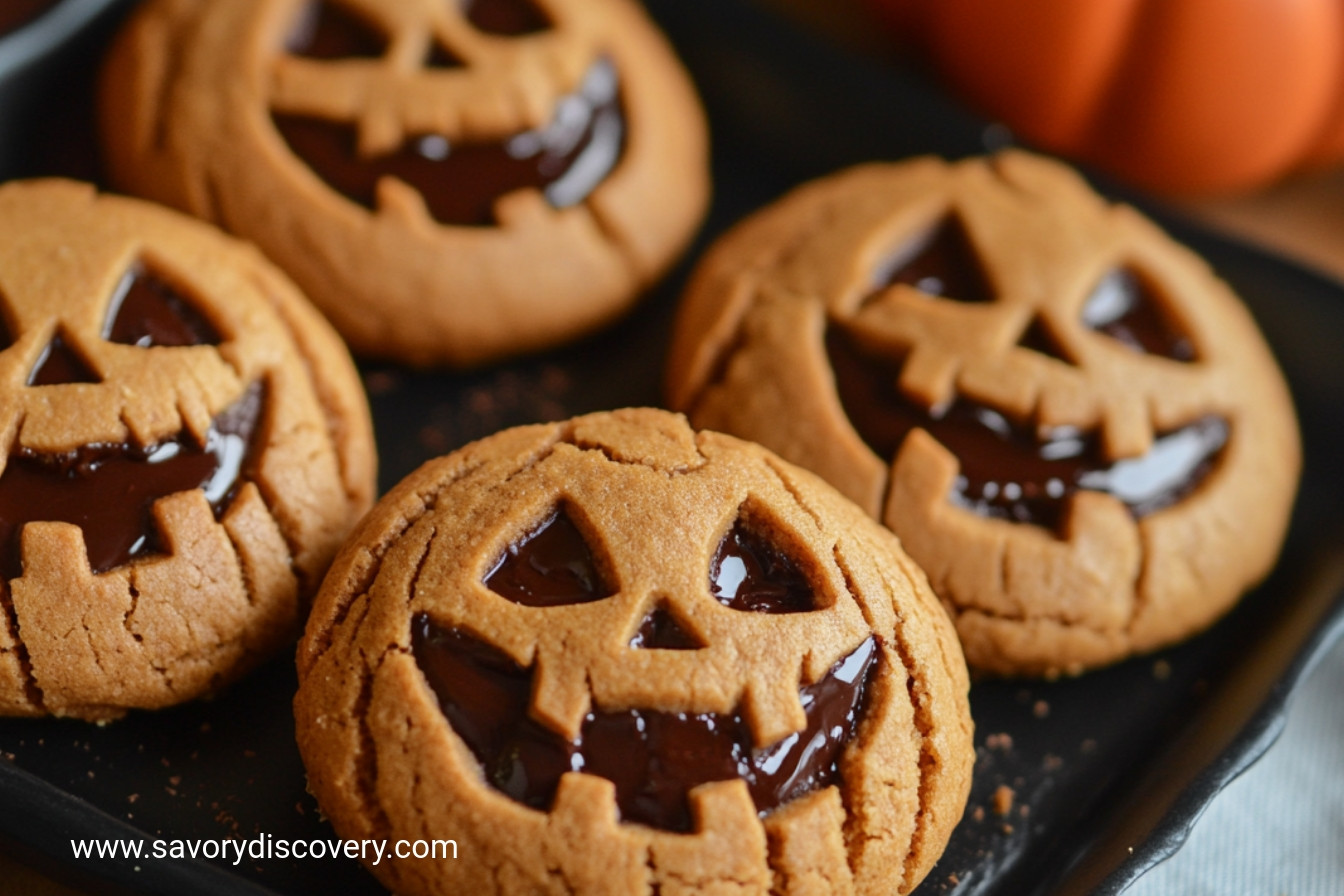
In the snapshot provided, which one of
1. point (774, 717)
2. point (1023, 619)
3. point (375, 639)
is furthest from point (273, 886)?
point (1023, 619)

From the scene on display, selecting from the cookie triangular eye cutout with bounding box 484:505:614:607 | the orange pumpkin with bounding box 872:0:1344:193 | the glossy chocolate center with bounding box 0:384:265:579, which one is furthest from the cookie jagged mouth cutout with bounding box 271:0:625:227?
the orange pumpkin with bounding box 872:0:1344:193

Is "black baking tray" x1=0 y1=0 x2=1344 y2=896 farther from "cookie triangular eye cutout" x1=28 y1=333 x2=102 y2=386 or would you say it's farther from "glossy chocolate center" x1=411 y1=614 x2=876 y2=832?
"cookie triangular eye cutout" x1=28 y1=333 x2=102 y2=386

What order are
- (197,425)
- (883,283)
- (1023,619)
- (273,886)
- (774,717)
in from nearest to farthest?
(774,717) → (273,886) → (197,425) → (1023,619) → (883,283)

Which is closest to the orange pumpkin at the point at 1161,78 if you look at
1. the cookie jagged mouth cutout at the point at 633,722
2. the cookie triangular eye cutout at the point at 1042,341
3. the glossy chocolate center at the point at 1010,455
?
the cookie triangular eye cutout at the point at 1042,341

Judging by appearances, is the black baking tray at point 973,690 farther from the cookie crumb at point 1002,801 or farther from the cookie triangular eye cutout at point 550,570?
the cookie triangular eye cutout at point 550,570

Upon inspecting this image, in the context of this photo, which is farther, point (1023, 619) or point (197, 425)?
point (1023, 619)

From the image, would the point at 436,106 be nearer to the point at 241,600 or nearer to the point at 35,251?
the point at 35,251
